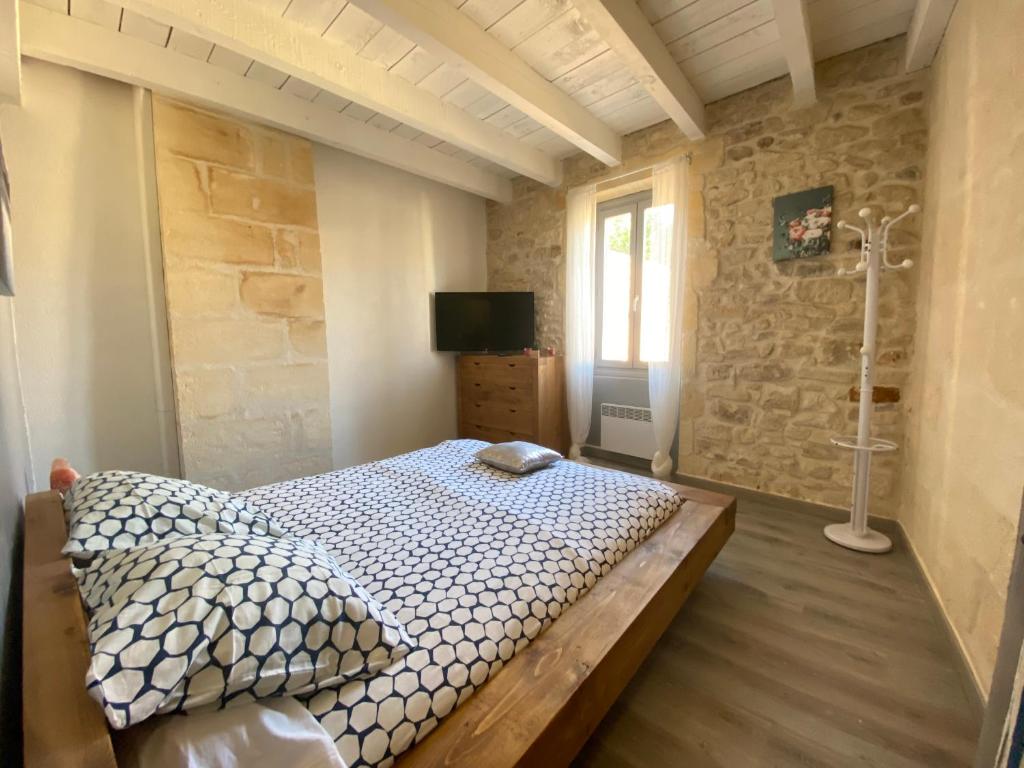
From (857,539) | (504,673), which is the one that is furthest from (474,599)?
(857,539)

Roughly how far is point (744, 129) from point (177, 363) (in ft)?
12.6

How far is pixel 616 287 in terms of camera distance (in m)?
3.66

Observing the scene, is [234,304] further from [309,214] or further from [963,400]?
[963,400]

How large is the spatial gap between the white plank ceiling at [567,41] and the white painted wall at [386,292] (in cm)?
67

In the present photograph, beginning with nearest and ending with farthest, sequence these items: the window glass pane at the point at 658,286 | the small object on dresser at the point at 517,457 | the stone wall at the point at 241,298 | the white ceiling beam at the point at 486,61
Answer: the white ceiling beam at the point at 486,61
the small object on dresser at the point at 517,457
the stone wall at the point at 241,298
the window glass pane at the point at 658,286

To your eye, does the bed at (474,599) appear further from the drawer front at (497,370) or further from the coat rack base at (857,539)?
the drawer front at (497,370)

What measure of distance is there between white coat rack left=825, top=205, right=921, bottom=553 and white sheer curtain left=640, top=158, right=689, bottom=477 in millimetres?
1007

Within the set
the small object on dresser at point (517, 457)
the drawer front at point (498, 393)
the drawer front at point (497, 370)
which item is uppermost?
the drawer front at point (497, 370)

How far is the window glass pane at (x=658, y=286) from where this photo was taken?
313cm

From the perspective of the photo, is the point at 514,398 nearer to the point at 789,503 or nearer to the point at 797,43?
the point at 789,503

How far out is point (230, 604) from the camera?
740 mm

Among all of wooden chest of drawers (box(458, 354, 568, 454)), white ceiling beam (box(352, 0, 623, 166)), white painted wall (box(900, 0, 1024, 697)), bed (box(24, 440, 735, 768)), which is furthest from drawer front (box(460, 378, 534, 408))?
white painted wall (box(900, 0, 1024, 697))

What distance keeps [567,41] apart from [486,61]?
0.45 meters

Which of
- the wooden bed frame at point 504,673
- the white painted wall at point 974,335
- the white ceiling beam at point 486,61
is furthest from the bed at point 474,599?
the white ceiling beam at point 486,61
